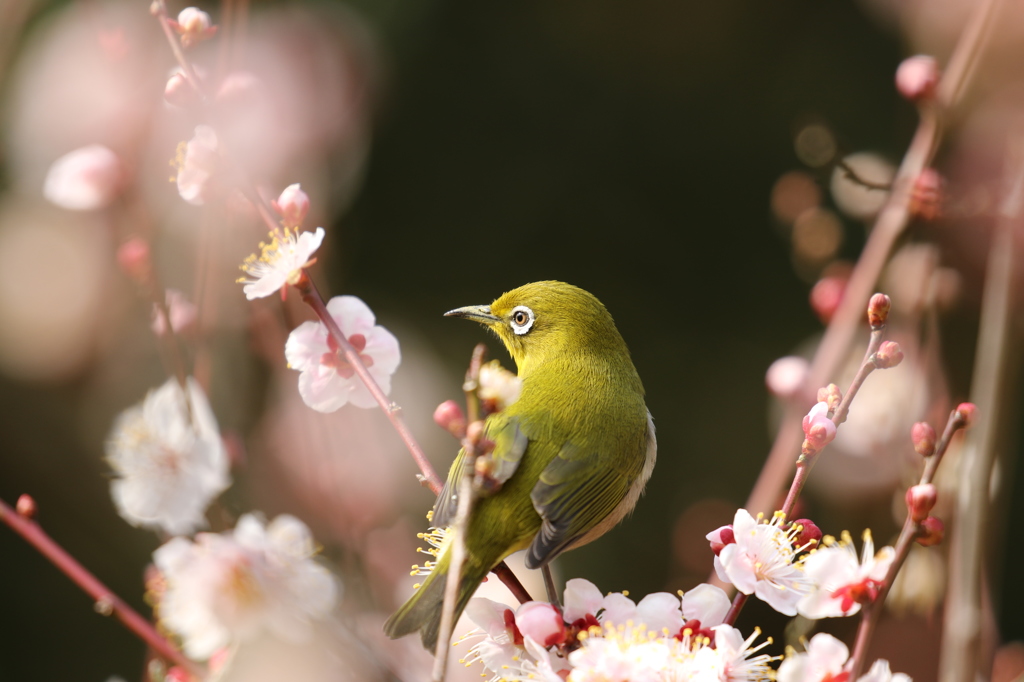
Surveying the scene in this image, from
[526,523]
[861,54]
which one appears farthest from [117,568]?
[861,54]

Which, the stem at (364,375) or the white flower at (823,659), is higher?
the stem at (364,375)

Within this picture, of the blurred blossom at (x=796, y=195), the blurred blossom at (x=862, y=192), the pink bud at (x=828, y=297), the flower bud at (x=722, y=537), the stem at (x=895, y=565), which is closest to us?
the stem at (x=895, y=565)

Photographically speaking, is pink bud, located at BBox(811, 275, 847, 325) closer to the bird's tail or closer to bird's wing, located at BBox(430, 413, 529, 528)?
bird's wing, located at BBox(430, 413, 529, 528)

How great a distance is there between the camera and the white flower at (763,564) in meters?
0.94

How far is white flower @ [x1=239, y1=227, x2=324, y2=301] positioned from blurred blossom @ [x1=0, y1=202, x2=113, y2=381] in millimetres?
1473

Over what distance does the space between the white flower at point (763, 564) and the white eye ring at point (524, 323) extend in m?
0.71

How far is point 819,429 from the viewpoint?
0.91m

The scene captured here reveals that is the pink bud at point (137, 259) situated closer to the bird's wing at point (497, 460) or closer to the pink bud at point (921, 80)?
the bird's wing at point (497, 460)

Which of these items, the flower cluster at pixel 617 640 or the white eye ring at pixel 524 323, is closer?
the flower cluster at pixel 617 640

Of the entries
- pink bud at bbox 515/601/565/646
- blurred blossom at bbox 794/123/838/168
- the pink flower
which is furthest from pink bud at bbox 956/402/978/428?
blurred blossom at bbox 794/123/838/168

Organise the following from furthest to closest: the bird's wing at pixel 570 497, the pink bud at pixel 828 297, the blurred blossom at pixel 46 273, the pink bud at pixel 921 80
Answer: the blurred blossom at pixel 46 273
the pink bud at pixel 828 297
the pink bud at pixel 921 80
the bird's wing at pixel 570 497

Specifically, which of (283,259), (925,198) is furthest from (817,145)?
(283,259)

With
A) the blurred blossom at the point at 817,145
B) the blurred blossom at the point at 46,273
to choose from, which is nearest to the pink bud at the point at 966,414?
the blurred blossom at the point at 817,145

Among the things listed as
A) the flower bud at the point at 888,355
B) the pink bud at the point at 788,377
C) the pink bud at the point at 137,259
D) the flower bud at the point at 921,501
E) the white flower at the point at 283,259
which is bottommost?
the pink bud at the point at 788,377
